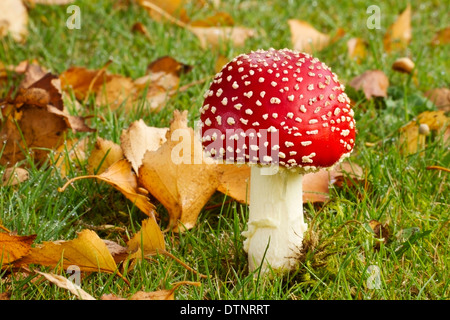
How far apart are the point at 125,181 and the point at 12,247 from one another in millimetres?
532

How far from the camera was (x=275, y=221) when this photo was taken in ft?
7.13

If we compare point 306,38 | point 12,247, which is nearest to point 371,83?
point 306,38

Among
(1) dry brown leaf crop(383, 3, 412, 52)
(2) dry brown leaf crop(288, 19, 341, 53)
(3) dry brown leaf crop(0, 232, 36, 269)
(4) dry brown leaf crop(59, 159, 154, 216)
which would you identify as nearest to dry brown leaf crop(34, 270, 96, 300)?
(3) dry brown leaf crop(0, 232, 36, 269)

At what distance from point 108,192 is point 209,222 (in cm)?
47

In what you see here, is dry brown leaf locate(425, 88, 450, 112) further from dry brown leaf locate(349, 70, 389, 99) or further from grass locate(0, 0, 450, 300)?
dry brown leaf locate(349, 70, 389, 99)

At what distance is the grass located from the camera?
6.91 ft

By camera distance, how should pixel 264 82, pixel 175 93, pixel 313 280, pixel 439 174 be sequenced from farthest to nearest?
pixel 175 93 → pixel 439 174 → pixel 313 280 → pixel 264 82

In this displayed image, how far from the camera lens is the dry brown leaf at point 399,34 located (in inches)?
158

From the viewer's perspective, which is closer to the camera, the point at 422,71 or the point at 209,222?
the point at 209,222

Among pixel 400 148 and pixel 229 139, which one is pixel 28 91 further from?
pixel 400 148

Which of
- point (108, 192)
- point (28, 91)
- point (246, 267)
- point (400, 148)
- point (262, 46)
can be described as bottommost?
point (246, 267)

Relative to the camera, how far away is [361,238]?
2.29 metres

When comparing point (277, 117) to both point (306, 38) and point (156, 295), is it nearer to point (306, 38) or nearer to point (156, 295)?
point (156, 295)

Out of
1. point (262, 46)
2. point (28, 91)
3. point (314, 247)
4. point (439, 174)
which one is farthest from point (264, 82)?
point (262, 46)
